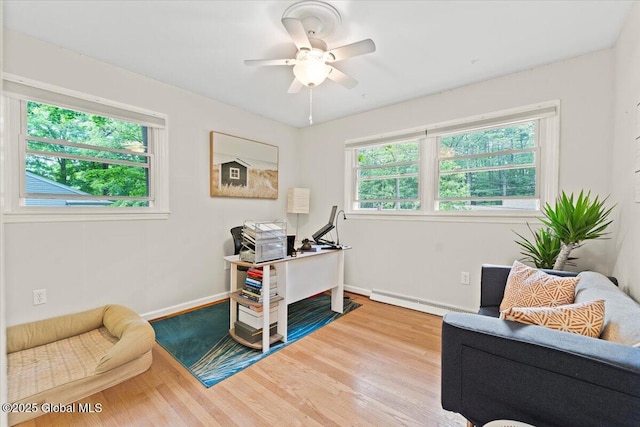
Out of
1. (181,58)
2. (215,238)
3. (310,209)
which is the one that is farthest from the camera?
(310,209)

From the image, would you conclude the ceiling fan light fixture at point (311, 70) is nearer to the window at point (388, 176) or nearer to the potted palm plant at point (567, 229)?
the window at point (388, 176)

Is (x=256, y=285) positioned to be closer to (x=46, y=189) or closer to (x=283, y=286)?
(x=283, y=286)

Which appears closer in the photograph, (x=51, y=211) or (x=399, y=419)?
(x=399, y=419)

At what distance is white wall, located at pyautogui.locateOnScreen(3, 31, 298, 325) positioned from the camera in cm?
218

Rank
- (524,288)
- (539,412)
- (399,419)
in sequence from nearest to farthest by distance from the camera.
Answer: (539,412) < (399,419) < (524,288)

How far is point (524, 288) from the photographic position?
1.77 meters

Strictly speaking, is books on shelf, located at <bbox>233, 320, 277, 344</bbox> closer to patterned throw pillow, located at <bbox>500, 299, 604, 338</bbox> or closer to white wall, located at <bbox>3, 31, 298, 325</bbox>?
white wall, located at <bbox>3, 31, 298, 325</bbox>

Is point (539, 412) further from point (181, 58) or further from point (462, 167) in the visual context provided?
point (181, 58)

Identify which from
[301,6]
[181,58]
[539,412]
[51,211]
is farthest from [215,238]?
[539,412]

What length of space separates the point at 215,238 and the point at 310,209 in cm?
148

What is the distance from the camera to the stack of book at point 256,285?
7.63 feet

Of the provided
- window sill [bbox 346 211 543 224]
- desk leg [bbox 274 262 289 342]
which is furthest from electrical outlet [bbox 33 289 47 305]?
window sill [bbox 346 211 543 224]

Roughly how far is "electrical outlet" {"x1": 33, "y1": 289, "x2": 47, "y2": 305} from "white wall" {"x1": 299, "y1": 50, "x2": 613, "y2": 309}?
2956mm

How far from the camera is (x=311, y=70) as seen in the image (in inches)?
81.0
